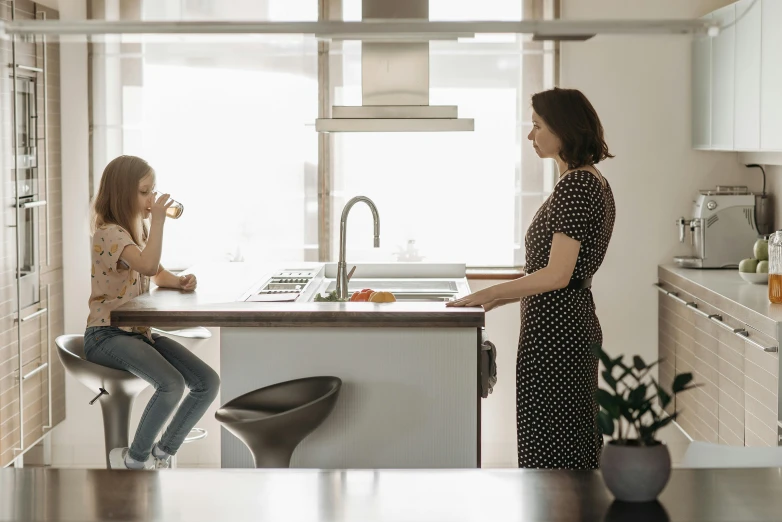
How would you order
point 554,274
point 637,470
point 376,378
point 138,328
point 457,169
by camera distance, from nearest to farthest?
point 637,470 → point 554,274 → point 376,378 → point 138,328 → point 457,169

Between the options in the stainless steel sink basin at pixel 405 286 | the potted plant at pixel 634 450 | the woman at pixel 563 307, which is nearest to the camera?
the potted plant at pixel 634 450

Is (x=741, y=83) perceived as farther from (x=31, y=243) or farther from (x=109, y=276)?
(x=31, y=243)

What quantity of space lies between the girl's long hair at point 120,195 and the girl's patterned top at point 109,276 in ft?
0.18

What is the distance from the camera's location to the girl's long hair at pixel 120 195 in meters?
3.27

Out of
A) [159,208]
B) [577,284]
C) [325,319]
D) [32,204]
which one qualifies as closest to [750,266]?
[577,284]

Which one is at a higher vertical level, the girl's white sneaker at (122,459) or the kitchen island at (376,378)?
the kitchen island at (376,378)

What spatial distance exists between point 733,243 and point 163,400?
2.77 meters

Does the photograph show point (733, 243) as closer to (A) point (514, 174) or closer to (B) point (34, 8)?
(A) point (514, 174)

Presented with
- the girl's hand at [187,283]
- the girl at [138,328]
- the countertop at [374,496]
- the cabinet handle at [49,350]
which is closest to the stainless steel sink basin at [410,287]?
the girl's hand at [187,283]

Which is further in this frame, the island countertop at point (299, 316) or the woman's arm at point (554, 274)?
the island countertop at point (299, 316)

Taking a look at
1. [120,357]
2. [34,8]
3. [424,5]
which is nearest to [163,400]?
[120,357]

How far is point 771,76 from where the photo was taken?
366 centimetres

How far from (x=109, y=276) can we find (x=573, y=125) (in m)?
1.64

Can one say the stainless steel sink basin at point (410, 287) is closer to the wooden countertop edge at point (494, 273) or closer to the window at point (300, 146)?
the wooden countertop edge at point (494, 273)
